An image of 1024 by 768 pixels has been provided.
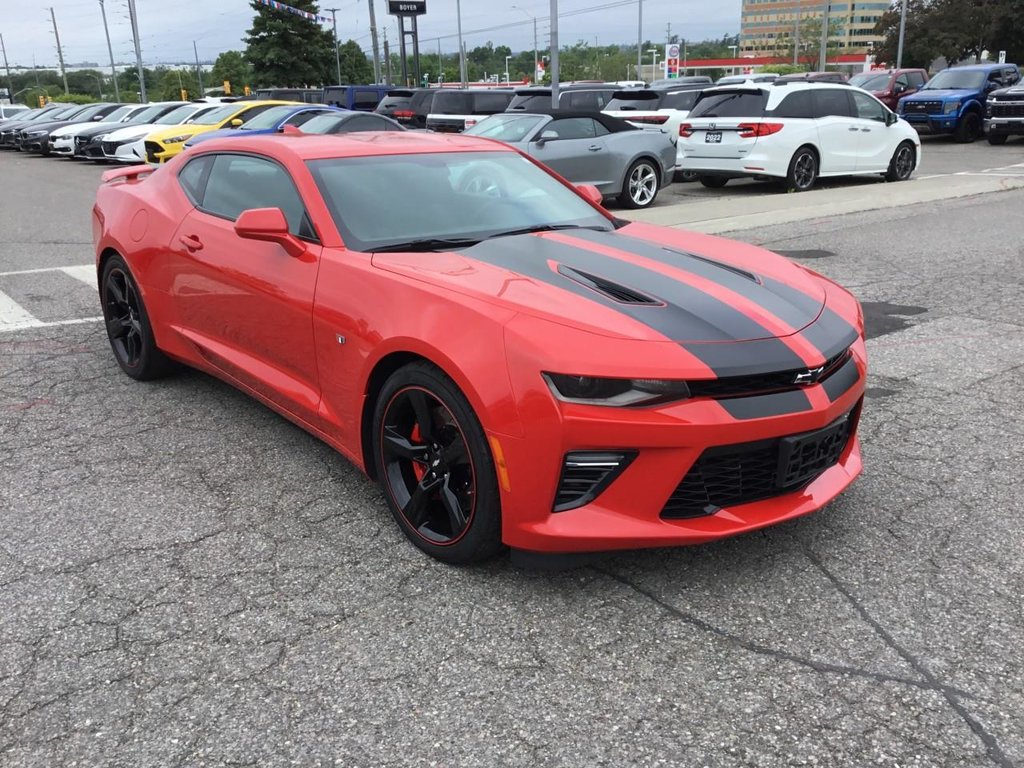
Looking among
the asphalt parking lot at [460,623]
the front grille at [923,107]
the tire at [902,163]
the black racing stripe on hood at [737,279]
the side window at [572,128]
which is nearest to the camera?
the asphalt parking lot at [460,623]

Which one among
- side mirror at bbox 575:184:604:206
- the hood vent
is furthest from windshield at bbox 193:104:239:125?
the hood vent

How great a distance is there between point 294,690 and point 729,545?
5.26 ft

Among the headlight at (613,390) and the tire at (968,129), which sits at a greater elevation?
the headlight at (613,390)

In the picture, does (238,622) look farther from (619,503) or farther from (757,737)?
(757,737)

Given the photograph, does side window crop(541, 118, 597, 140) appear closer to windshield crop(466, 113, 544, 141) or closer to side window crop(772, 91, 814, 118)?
windshield crop(466, 113, 544, 141)

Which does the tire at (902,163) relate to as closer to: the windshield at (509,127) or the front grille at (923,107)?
the windshield at (509,127)

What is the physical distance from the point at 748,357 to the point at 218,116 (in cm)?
1928

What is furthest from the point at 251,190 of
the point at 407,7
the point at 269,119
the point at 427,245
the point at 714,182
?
the point at 407,7

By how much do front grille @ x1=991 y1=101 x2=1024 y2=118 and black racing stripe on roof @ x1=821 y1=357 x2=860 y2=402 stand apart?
2124 centimetres

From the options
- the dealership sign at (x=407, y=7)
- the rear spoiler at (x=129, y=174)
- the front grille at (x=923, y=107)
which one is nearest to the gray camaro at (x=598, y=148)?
the rear spoiler at (x=129, y=174)

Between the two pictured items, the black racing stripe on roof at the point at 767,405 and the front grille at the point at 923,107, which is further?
the front grille at the point at 923,107

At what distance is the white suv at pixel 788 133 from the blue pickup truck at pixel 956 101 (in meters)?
9.02

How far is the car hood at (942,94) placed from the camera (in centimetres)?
2212

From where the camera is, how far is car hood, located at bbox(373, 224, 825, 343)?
2.87 m
